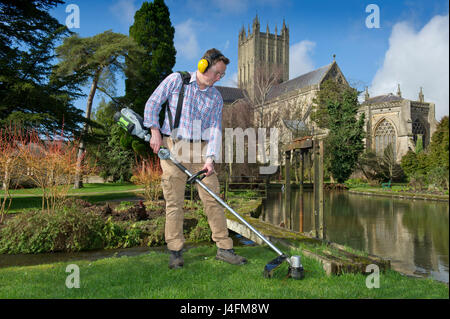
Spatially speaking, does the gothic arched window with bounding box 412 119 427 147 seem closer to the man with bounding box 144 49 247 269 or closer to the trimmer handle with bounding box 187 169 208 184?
the man with bounding box 144 49 247 269

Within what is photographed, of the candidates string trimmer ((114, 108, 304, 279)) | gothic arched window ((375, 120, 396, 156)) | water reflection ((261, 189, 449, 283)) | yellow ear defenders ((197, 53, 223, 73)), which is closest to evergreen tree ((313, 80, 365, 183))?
gothic arched window ((375, 120, 396, 156))

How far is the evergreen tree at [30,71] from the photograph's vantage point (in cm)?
1071

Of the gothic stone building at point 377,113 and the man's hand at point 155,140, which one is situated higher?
the gothic stone building at point 377,113

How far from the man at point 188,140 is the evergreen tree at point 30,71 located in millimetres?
8803

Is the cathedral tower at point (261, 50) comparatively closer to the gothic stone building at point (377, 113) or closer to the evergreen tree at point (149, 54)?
the gothic stone building at point (377, 113)

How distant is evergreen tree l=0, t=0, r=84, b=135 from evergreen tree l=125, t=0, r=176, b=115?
7.77 m

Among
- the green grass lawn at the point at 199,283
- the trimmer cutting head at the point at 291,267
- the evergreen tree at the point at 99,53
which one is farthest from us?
the evergreen tree at the point at 99,53

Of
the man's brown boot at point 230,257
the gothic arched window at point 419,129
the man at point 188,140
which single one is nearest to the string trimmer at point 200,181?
the man at point 188,140

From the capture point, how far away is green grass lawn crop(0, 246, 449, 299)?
2498mm

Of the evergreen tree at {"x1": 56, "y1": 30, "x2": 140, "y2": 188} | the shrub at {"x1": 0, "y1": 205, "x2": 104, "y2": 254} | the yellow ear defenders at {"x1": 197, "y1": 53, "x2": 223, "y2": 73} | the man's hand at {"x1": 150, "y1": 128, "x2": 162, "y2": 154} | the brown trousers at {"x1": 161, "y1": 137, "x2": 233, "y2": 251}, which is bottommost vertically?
the shrub at {"x1": 0, "y1": 205, "x2": 104, "y2": 254}
